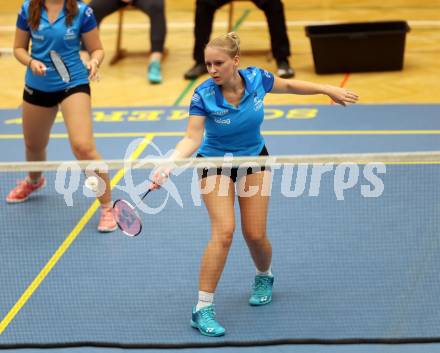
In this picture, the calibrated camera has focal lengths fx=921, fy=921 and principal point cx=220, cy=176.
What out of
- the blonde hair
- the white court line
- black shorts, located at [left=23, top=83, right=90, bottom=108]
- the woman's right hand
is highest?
the blonde hair

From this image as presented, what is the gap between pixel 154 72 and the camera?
11195 millimetres

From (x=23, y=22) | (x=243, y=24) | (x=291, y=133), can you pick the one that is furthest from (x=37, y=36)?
(x=243, y=24)

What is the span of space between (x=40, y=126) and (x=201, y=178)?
2142mm

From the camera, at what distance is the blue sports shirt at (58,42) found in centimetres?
680

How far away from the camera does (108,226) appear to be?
716 cm

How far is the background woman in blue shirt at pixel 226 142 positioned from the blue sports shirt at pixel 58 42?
1.72m

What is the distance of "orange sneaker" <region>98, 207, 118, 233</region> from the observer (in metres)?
7.14

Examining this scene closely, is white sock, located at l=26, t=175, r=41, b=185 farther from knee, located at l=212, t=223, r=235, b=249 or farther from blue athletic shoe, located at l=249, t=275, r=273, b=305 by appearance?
knee, located at l=212, t=223, r=235, b=249

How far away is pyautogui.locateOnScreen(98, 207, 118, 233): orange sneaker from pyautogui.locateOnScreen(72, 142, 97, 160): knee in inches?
18.7

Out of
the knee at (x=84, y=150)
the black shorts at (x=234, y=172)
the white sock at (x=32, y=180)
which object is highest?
the black shorts at (x=234, y=172)

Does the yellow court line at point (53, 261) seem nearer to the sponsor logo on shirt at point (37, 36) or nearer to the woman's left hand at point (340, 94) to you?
the sponsor logo on shirt at point (37, 36)

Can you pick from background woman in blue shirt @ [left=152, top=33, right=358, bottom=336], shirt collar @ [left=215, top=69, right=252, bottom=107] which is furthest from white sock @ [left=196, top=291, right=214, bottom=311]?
shirt collar @ [left=215, top=69, right=252, bottom=107]

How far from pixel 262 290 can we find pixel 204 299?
0.51 m

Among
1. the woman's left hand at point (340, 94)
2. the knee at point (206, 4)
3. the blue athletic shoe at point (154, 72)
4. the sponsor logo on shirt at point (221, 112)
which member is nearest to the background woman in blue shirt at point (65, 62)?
the sponsor logo on shirt at point (221, 112)
